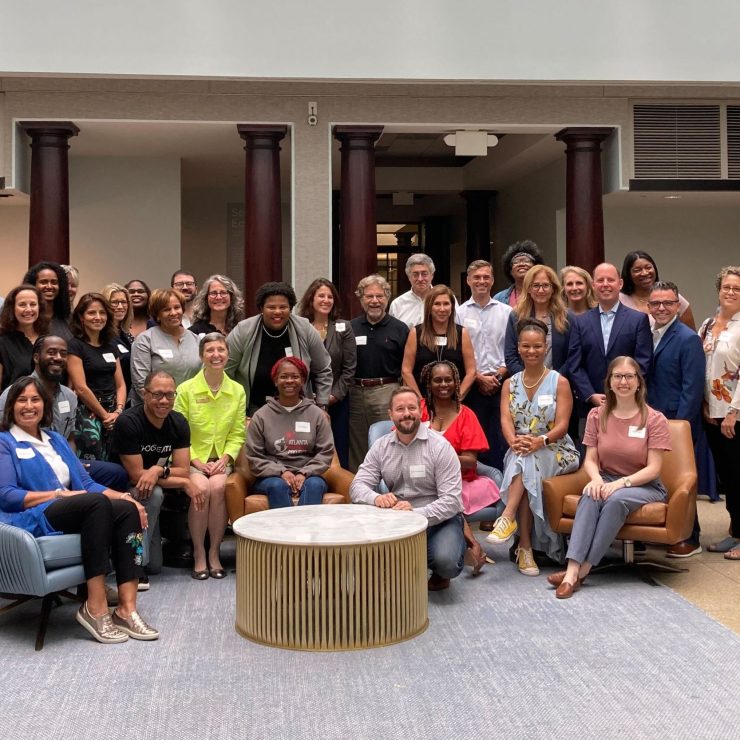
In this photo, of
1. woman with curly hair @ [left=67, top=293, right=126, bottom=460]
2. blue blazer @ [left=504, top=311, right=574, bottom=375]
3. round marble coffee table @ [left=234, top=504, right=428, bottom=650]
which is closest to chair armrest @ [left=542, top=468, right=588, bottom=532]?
blue blazer @ [left=504, top=311, right=574, bottom=375]

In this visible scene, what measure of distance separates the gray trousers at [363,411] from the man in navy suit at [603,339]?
1161 millimetres

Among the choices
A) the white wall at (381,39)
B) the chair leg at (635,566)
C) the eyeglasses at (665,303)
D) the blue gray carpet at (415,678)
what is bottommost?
the blue gray carpet at (415,678)

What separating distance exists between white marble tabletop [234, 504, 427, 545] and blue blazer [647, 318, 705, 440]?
1.97 m

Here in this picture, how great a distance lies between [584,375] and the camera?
5.34 metres

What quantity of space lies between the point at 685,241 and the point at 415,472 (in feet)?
26.0

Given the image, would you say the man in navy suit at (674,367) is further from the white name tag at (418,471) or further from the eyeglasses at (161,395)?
the eyeglasses at (161,395)

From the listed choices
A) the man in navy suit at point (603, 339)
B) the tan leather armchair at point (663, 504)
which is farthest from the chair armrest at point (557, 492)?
the man in navy suit at point (603, 339)

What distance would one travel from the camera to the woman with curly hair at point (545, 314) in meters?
5.35

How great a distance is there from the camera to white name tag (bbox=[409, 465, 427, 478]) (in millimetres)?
4480

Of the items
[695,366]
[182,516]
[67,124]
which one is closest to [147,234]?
[67,124]

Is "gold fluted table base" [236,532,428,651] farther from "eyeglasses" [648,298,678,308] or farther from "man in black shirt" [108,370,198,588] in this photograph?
"eyeglasses" [648,298,678,308]

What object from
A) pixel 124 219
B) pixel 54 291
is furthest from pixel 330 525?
pixel 124 219

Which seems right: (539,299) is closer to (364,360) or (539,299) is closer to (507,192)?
(364,360)

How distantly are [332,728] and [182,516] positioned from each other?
2.27 meters
